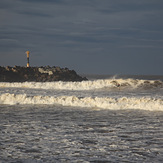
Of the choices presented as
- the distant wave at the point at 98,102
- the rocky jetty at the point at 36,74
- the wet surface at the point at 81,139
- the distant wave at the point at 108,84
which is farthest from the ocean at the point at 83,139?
the rocky jetty at the point at 36,74

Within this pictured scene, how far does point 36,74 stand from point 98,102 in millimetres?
37246

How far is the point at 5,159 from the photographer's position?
17.9ft

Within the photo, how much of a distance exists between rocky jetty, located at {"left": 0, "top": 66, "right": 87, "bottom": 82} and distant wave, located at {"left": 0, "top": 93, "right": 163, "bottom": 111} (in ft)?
102

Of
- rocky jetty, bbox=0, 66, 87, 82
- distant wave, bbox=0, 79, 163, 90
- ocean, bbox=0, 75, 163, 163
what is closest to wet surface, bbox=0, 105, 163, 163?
ocean, bbox=0, 75, 163, 163

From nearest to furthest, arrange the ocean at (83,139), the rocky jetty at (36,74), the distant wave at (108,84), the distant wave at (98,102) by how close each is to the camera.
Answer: the ocean at (83,139)
the distant wave at (98,102)
the distant wave at (108,84)
the rocky jetty at (36,74)

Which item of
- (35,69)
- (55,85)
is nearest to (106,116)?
(55,85)

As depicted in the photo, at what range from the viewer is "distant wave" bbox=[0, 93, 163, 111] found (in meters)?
13.6

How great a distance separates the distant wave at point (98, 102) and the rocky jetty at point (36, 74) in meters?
31.1

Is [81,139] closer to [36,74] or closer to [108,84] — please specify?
[108,84]

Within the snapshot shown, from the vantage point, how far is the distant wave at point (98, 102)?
1357cm

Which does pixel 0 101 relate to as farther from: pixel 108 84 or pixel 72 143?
pixel 108 84

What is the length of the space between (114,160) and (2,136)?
127 inches

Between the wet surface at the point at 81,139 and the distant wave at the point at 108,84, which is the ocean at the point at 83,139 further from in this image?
the distant wave at the point at 108,84

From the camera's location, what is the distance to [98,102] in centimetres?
1492
